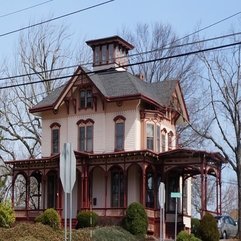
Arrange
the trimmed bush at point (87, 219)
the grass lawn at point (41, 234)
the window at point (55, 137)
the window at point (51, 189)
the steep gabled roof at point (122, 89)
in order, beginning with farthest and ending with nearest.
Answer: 1. the window at point (55, 137)
2. the window at point (51, 189)
3. the steep gabled roof at point (122, 89)
4. the trimmed bush at point (87, 219)
5. the grass lawn at point (41, 234)

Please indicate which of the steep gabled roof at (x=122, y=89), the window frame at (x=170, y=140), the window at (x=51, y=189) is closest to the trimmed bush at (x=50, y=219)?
the steep gabled roof at (x=122, y=89)

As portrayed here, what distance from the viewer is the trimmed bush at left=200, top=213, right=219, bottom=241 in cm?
3184

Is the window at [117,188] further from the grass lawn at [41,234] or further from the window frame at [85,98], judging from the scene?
the grass lawn at [41,234]

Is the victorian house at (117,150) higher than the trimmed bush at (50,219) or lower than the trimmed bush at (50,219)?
higher

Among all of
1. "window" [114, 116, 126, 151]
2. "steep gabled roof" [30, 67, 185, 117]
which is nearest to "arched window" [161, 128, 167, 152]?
"steep gabled roof" [30, 67, 185, 117]

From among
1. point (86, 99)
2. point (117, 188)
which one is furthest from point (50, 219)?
point (86, 99)

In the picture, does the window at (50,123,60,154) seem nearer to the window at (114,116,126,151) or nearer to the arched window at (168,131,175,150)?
the window at (114,116,126,151)

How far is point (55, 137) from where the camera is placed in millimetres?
41844

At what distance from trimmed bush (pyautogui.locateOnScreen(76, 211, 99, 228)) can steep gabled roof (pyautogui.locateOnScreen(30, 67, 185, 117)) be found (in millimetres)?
7574

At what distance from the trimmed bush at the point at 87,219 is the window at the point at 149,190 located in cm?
422

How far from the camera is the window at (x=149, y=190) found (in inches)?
1506

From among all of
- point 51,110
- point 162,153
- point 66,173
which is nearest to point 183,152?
point 162,153

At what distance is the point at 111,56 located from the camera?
143 feet

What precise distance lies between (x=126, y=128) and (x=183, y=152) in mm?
4559
